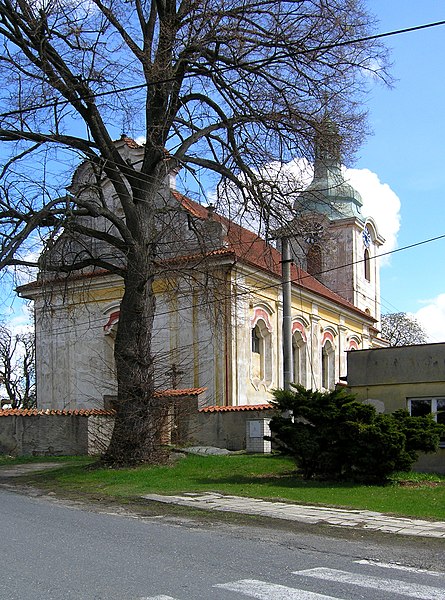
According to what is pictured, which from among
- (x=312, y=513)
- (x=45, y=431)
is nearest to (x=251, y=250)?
(x=45, y=431)

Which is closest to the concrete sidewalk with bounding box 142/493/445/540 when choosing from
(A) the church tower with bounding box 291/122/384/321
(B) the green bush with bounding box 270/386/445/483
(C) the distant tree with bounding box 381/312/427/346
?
(B) the green bush with bounding box 270/386/445/483

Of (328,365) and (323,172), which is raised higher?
(323,172)

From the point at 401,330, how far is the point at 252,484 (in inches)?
2112

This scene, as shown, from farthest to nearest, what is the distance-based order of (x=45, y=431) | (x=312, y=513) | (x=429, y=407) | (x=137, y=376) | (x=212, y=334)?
(x=212, y=334) < (x=45, y=431) < (x=137, y=376) < (x=429, y=407) < (x=312, y=513)

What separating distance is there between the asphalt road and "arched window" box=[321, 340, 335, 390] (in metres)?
32.6

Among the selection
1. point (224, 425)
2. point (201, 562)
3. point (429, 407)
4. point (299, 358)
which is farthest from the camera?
point (299, 358)

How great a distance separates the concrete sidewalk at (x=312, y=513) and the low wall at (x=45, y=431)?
41.6ft

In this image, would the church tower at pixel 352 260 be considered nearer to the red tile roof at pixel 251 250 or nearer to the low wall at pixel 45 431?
the red tile roof at pixel 251 250

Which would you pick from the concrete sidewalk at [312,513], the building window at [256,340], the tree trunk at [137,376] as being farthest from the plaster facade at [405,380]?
the building window at [256,340]

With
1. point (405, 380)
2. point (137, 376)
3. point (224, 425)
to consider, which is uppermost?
point (137, 376)

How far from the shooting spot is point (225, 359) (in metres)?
32.7

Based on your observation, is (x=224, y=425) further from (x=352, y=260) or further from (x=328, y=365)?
(x=352, y=260)

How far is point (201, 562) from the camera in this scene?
8133mm

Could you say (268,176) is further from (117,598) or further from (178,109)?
(117,598)
